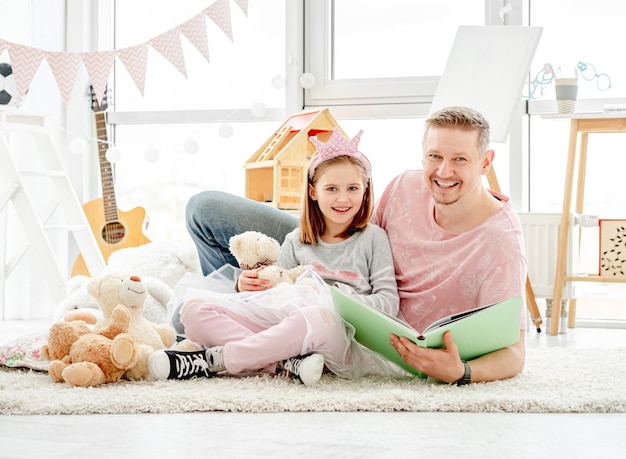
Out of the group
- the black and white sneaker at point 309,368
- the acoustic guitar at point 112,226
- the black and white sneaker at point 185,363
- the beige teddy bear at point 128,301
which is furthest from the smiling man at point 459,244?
the acoustic guitar at point 112,226

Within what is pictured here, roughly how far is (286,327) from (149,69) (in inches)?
89.3

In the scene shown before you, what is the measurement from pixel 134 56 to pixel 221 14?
0.28 m

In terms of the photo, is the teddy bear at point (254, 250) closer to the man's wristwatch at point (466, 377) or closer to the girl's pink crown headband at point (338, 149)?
the girl's pink crown headband at point (338, 149)

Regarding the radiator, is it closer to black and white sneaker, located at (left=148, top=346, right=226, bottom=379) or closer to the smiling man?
the smiling man

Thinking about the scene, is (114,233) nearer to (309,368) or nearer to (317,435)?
(309,368)

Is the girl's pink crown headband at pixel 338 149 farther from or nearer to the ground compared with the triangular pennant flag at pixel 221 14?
nearer to the ground

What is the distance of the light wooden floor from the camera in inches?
47.4

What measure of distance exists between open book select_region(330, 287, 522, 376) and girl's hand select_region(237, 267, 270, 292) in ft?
0.80

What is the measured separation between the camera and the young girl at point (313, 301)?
1706 millimetres

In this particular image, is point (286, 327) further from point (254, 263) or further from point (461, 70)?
point (461, 70)

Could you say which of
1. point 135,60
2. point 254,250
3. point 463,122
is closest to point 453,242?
point 463,122

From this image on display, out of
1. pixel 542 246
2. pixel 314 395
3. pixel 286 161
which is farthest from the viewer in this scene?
pixel 542 246

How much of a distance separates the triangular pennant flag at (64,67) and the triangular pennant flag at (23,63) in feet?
0.16

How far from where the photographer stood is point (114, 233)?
3.45m
